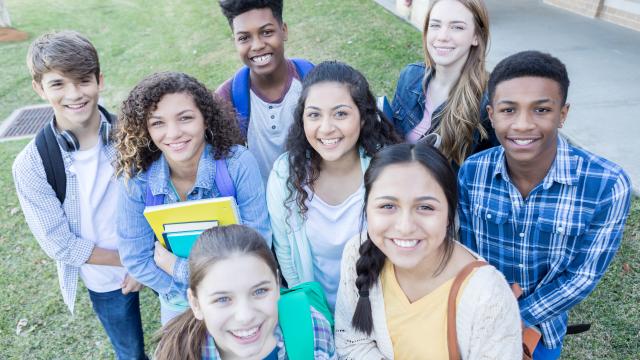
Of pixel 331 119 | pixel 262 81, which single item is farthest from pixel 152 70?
pixel 331 119

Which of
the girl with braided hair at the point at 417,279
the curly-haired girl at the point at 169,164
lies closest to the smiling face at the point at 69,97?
the curly-haired girl at the point at 169,164

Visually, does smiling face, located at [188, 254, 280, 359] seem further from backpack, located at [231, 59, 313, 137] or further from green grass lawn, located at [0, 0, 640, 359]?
green grass lawn, located at [0, 0, 640, 359]

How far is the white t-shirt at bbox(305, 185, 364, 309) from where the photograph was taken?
2182 mm

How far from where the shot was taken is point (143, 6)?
12.2m

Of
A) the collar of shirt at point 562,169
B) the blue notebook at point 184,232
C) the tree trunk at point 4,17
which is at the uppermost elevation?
the tree trunk at point 4,17

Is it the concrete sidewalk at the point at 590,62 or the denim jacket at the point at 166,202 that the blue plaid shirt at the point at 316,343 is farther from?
the concrete sidewalk at the point at 590,62

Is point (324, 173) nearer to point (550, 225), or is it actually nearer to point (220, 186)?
point (220, 186)

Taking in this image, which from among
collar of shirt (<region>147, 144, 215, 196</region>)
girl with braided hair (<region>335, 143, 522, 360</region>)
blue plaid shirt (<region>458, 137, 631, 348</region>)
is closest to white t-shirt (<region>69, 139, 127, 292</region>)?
collar of shirt (<region>147, 144, 215, 196</region>)

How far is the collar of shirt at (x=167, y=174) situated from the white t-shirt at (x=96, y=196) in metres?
0.31

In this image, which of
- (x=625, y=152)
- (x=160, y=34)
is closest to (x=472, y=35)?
(x=625, y=152)

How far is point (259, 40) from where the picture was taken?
2.65 meters

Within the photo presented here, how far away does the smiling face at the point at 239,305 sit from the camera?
1.68 meters

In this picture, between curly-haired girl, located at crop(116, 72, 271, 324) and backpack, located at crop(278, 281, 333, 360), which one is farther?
curly-haired girl, located at crop(116, 72, 271, 324)

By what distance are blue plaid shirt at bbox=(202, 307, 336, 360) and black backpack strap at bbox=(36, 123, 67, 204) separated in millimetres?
1040
